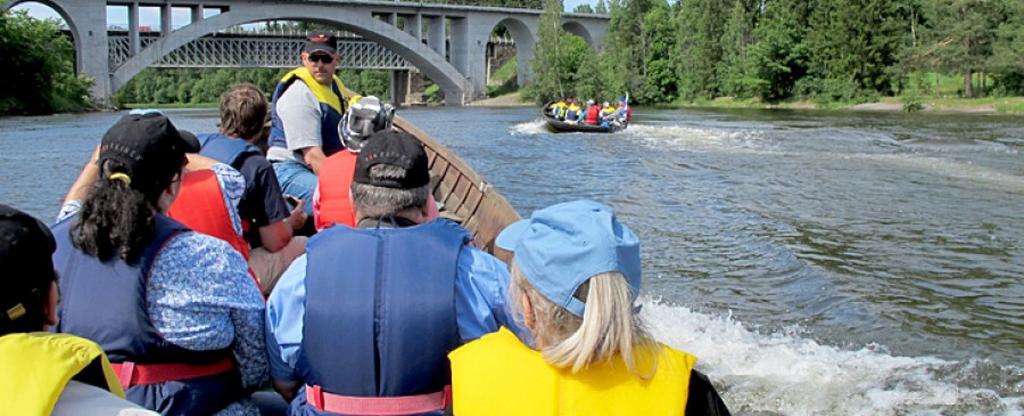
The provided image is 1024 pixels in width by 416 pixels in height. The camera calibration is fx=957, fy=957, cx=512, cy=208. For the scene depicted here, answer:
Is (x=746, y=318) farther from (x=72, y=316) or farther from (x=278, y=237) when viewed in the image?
(x=72, y=316)

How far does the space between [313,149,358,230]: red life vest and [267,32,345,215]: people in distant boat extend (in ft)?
3.51

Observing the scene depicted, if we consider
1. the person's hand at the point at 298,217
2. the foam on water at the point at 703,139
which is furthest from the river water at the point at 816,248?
the person's hand at the point at 298,217

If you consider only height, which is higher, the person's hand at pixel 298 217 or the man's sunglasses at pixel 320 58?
the man's sunglasses at pixel 320 58

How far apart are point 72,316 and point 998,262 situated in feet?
35.0

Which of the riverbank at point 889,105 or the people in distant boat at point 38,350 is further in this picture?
the riverbank at point 889,105

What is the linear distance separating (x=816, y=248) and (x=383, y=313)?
10.1 m

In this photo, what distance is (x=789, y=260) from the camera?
36.1ft

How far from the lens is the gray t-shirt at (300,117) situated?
5266 millimetres

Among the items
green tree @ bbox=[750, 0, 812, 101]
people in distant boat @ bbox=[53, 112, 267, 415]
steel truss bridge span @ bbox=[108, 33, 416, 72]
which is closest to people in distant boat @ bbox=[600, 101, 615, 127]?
green tree @ bbox=[750, 0, 812, 101]

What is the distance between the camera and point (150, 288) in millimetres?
2537

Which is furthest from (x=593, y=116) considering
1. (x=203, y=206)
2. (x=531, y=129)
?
(x=203, y=206)

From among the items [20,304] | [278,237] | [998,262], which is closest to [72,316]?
[20,304]

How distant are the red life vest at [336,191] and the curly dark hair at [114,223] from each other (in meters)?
1.46

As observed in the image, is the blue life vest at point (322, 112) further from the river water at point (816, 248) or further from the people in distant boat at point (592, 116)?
the people in distant boat at point (592, 116)
